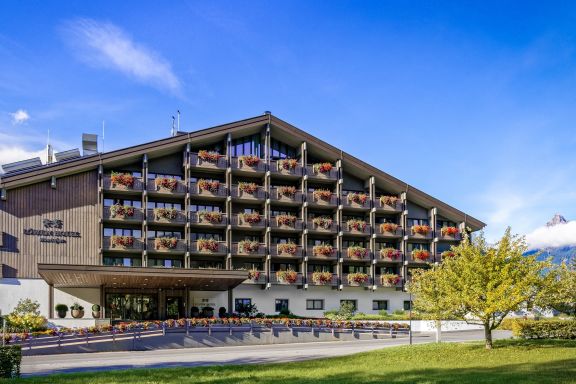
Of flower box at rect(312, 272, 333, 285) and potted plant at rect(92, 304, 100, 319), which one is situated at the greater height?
flower box at rect(312, 272, 333, 285)

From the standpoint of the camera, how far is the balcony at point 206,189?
56.0m

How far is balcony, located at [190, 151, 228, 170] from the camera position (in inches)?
2215

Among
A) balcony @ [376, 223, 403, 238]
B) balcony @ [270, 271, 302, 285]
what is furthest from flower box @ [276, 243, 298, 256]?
balcony @ [376, 223, 403, 238]

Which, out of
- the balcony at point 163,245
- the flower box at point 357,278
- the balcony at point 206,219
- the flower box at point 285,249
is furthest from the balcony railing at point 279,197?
the balcony at point 163,245

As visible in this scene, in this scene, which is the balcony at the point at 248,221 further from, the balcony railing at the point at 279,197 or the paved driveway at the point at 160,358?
the paved driveway at the point at 160,358

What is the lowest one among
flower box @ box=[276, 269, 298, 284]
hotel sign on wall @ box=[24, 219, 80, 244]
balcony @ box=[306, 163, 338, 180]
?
flower box @ box=[276, 269, 298, 284]

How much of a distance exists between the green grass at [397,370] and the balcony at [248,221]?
1154 inches

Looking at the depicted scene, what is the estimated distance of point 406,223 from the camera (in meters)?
63.9

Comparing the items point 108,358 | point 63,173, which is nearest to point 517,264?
point 108,358

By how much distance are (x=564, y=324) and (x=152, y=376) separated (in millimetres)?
24641

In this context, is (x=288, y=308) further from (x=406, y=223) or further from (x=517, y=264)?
(x=517, y=264)

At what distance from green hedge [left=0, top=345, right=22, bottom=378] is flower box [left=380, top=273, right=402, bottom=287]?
4303 cm

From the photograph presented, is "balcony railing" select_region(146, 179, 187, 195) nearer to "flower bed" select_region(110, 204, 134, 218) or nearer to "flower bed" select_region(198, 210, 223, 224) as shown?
"flower bed" select_region(110, 204, 134, 218)

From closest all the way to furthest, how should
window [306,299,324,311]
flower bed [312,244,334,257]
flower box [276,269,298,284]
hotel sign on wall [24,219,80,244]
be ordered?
hotel sign on wall [24,219,80,244]
flower box [276,269,298,284]
flower bed [312,244,334,257]
window [306,299,324,311]
